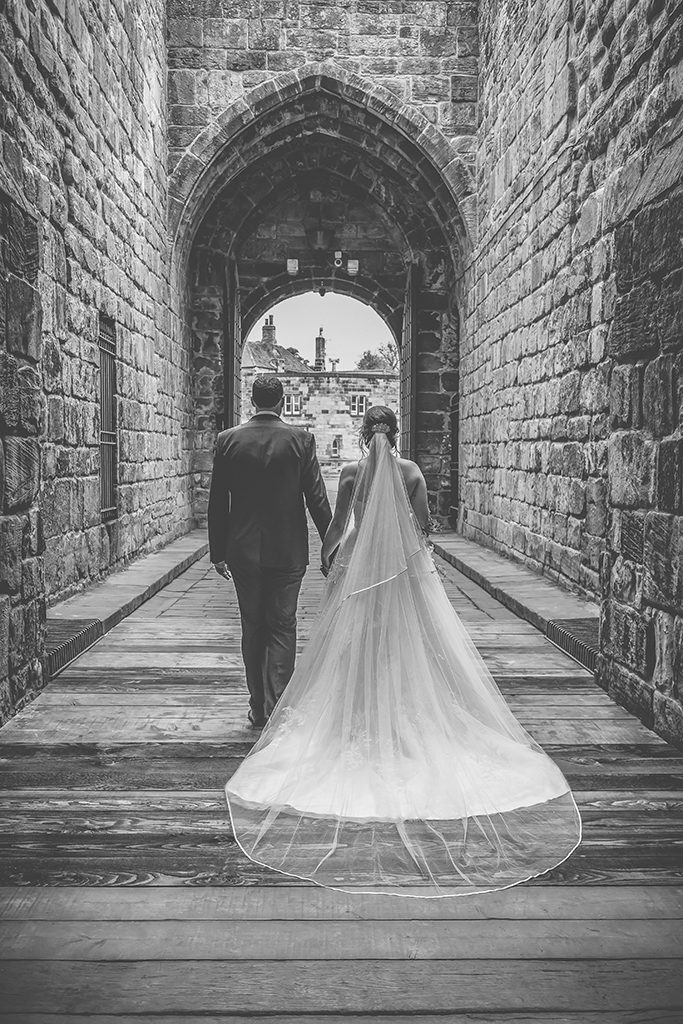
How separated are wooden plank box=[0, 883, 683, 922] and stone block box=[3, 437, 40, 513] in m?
1.69

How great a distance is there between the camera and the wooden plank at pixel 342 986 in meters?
1.72

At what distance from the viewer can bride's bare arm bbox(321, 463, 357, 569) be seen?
3551mm

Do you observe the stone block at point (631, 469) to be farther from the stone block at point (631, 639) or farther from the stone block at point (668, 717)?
the stone block at point (668, 717)

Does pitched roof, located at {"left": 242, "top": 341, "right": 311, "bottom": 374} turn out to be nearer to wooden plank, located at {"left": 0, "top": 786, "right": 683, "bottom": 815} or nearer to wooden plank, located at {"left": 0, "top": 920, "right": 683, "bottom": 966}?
wooden plank, located at {"left": 0, "top": 786, "right": 683, "bottom": 815}

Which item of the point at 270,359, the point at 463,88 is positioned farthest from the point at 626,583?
the point at 270,359

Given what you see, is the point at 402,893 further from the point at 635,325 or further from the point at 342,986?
the point at 635,325

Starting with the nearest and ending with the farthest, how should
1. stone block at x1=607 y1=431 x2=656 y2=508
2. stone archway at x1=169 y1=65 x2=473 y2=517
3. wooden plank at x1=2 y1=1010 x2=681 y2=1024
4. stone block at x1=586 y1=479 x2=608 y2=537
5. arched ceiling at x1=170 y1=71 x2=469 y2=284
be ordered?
wooden plank at x1=2 y1=1010 x2=681 y2=1024 < stone block at x1=607 y1=431 x2=656 y2=508 < stone block at x1=586 y1=479 x2=608 y2=537 < arched ceiling at x1=170 y1=71 x2=469 y2=284 < stone archway at x1=169 y1=65 x2=473 y2=517

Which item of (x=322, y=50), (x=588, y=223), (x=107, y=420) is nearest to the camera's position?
(x=588, y=223)

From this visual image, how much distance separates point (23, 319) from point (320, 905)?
252 centimetres

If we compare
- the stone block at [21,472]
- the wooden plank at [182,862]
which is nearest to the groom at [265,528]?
the stone block at [21,472]

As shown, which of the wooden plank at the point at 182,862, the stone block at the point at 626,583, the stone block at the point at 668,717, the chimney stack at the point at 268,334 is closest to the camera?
the wooden plank at the point at 182,862

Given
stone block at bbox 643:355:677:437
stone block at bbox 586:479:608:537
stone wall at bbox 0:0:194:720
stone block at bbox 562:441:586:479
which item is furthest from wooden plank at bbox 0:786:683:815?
stone block at bbox 562:441:586:479

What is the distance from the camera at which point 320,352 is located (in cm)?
4675

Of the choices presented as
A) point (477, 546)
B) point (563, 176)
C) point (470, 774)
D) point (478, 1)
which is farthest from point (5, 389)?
point (478, 1)
